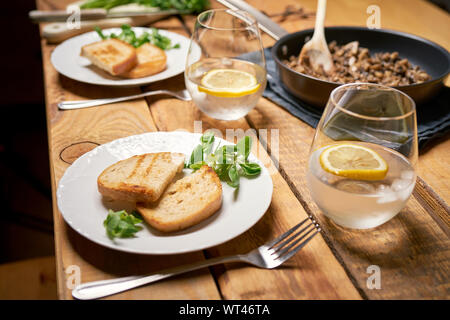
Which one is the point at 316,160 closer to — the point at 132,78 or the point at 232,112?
the point at 232,112

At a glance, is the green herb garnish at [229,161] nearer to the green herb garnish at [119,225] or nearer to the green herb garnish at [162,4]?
the green herb garnish at [119,225]

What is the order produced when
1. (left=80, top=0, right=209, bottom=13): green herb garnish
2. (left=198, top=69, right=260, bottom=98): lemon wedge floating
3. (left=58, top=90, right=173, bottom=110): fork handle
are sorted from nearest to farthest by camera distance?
(left=198, top=69, right=260, bottom=98): lemon wedge floating
(left=58, top=90, right=173, bottom=110): fork handle
(left=80, top=0, right=209, bottom=13): green herb garnish

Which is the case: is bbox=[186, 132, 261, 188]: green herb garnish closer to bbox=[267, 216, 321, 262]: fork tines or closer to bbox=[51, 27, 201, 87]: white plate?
bbox=[267, 216, 321, 262]: fork tines

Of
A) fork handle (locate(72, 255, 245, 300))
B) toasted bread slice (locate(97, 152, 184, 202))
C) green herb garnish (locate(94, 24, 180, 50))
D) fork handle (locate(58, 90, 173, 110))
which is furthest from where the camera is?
green herb garnish (locate(94, 24, 180, 50))

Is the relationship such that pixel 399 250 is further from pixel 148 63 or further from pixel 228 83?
pixel 148 63

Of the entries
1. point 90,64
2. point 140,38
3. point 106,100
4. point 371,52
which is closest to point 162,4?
point 140,38

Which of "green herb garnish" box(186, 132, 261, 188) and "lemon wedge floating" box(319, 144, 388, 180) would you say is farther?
"green herb garnish" box(186, 132, 261, 188)

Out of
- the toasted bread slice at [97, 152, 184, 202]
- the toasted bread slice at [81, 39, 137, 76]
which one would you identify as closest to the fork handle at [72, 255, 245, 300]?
the toasted bread slice at [97, 152, 184, 202]
